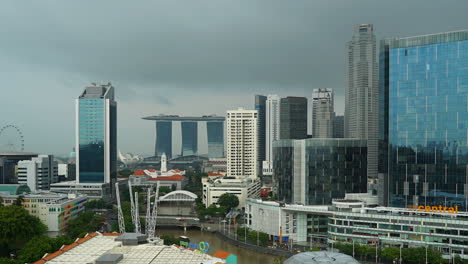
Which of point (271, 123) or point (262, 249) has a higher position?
point (271, 123)

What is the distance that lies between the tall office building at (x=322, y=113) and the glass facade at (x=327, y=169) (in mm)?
93632

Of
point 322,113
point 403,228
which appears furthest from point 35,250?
point 322,113

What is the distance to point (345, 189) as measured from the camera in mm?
53125

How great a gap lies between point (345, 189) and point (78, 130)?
46050 millimetres

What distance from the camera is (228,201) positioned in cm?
6444

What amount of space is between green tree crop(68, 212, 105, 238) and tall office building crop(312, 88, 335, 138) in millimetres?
106287

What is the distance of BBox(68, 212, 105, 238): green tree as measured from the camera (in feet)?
154

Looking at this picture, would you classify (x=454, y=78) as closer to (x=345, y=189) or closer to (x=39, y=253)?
(x=345, y=189)

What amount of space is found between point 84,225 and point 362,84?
10666 centimetres

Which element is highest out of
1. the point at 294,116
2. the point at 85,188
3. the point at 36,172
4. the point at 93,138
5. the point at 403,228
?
the point at 294,116

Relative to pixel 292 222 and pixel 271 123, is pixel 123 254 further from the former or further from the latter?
pixel 271 123

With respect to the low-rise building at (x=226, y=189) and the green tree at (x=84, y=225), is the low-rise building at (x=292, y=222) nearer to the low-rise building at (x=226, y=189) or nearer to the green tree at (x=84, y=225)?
the green tree at (x=84, y=225)

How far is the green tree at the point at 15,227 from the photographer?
128 feet

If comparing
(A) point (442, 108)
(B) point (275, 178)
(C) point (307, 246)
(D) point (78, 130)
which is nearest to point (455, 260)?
(C) point (307, 246)
